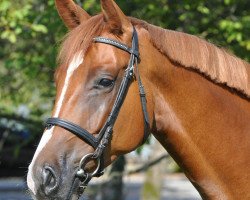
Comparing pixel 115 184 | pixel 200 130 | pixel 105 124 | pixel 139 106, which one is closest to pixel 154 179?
pixel 115 184

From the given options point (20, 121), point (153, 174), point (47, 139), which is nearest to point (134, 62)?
point (47, 139)

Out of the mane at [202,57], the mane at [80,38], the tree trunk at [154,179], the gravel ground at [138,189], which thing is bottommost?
the gravel ground at [138,189]

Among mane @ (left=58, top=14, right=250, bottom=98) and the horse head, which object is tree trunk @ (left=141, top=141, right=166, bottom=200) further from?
the horse head

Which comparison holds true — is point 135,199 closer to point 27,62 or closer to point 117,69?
point 27,62

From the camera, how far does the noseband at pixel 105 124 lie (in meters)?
3.44

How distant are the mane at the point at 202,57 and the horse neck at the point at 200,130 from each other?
46 mm

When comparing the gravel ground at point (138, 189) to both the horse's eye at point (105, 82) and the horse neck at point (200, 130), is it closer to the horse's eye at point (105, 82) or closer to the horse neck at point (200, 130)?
the horse neck at point (200, 130)

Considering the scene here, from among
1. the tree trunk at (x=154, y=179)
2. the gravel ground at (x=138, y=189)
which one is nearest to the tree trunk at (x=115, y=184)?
the tree trunk at (x=154, y=179)

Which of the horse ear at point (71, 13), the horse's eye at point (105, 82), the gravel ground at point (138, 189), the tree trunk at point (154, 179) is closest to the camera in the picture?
the horse's eye at point (105, 82)

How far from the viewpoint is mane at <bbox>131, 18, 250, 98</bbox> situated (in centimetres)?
382

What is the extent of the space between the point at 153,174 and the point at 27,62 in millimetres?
2673

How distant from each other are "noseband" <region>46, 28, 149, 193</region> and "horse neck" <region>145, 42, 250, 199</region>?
13 centimetres

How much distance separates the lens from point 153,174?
30.9 ft

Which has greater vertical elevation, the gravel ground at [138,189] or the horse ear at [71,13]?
the horse ear at [71,13]
